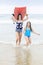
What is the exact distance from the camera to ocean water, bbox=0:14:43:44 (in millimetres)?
2785

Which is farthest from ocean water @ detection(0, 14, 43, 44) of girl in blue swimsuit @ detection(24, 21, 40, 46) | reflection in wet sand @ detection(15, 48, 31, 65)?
reflection in wet sand @ detection(15, 48, 31, 65)

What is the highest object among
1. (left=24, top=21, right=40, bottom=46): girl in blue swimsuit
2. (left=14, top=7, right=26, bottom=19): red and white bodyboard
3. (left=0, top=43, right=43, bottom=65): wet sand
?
(left=14, top=7, right=26, bottom=19): red and white bodyboard

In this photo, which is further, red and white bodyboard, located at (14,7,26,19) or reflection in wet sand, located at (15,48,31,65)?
red and white bodyboard, located at (14,7,26,19)

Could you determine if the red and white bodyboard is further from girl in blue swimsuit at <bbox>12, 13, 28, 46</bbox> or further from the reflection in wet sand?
the reflection in wet sand

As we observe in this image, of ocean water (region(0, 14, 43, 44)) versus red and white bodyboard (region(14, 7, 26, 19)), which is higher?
red and white bodyboard (region(14, 7, 26, 19))

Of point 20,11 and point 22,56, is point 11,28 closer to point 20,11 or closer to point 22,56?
point 20,11

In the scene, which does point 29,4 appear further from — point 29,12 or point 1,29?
point 1,29

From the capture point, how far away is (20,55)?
Answer: 2412 millimetres

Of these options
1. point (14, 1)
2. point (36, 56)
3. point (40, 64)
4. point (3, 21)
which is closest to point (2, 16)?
point (3, 21)

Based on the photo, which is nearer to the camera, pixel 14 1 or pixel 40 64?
pixel 40 64

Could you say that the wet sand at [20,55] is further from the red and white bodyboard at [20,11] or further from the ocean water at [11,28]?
the red and white bodyboard at [20,11]

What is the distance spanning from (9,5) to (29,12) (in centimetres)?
28

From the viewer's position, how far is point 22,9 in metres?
2.77

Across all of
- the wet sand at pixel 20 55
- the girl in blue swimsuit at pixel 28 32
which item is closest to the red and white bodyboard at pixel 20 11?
the girl in blue swimsuit at pixel 28 32
